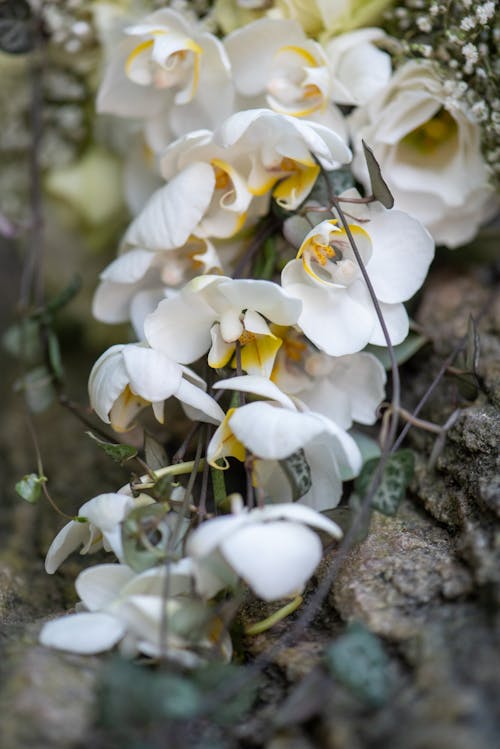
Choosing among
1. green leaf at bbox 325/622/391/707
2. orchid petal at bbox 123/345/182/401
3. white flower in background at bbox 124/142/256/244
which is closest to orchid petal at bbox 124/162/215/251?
white flower in background at bbox 124/142/256/244

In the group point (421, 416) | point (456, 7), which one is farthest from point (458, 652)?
point (456, 7)

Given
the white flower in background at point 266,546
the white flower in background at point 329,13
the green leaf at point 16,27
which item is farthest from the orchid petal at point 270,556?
the green leaf at point 16,27

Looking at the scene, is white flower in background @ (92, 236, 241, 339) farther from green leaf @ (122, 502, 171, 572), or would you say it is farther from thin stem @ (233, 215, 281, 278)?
green leaf @ (122, 502, 171, 572)

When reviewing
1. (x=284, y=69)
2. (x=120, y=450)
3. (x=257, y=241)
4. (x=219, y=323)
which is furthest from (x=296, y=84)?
(x=120, y=450)

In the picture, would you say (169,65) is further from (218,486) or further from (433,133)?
(218,486)

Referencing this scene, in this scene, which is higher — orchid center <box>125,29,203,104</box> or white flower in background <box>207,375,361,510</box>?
orchid center <box>125,29,203,104</box>

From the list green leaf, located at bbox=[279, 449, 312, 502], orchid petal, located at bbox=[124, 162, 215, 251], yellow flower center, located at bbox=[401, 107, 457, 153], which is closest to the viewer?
green leaf, located at bbox=[279, 449, 312, 502]

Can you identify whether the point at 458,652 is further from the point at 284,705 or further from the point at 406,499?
the point at 406,499

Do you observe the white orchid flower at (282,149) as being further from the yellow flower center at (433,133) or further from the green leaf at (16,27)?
the green leaf at (16,27)
